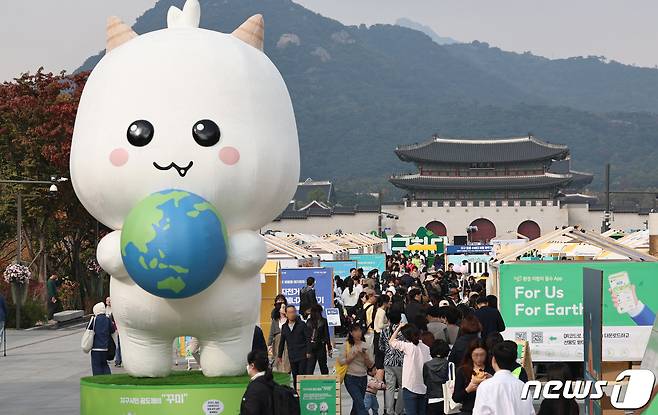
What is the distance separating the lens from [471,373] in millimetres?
8688

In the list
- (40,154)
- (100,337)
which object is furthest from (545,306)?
(40,154)

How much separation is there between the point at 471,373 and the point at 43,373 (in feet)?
34.5

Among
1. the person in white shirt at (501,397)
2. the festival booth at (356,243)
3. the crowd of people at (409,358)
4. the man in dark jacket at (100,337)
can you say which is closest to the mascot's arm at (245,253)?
the crowd of people at (409,358)

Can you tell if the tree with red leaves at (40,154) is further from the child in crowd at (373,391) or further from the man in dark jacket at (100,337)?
the child in crowd at (373,391)

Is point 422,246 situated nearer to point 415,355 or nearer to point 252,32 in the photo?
point 415,355

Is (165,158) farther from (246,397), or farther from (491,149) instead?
(491,149)

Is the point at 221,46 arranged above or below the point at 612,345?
above

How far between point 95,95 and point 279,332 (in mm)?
5317

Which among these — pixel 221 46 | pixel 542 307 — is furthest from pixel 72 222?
pixel 221 46

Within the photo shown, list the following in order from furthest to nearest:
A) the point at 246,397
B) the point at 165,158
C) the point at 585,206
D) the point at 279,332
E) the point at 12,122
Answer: the point at 585,206
the point at 12,122
the point at 279,332
the point at 165,158
the point at 246,397

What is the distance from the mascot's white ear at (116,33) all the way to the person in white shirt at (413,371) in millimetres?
3702

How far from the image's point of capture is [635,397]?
580cm

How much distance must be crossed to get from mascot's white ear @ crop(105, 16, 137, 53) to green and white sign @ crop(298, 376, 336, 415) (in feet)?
11.3

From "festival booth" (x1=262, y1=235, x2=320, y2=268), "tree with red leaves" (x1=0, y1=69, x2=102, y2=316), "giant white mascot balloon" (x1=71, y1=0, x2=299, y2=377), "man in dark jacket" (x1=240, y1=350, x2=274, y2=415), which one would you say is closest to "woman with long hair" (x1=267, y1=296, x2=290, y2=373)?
"giant white mascot balloon" (x1=71, y1=0, x2=299, y2=377)
